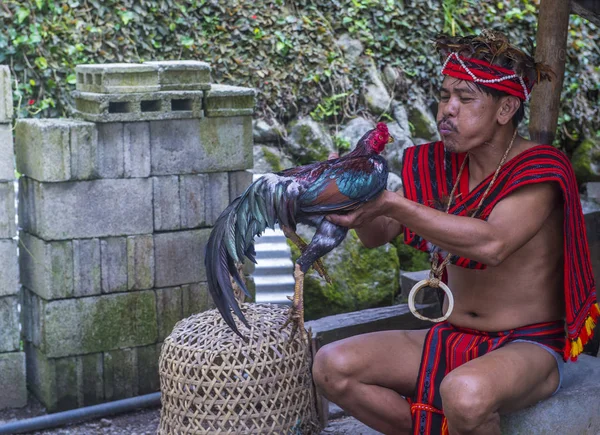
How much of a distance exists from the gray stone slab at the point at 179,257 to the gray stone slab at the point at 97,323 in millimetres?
142

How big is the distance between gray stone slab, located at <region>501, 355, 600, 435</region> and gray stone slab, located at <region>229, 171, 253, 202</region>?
2288mm

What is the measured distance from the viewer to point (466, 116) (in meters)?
3.16

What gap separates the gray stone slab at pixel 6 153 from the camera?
443 centimetres

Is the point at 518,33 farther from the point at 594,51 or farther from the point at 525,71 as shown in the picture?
the point at 525,71

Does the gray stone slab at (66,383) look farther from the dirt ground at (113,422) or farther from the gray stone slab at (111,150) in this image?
the gray stone slab at (111,150)

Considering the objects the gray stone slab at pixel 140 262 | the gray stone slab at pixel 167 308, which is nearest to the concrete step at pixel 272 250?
the gray stone slab at pixel 167 308

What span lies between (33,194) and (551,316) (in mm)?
2880

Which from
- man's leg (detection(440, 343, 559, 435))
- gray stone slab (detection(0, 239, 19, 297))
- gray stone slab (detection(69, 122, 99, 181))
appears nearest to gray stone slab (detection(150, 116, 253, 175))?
gray stone slab (detection(69, 122, 99, 181))

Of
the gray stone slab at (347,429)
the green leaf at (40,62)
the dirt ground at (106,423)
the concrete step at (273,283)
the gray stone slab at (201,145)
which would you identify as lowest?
the dirt ground at (106,423)

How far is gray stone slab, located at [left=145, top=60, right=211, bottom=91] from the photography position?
4625 mm

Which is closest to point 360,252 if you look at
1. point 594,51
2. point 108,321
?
point 108,321

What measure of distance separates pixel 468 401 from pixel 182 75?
2.64m

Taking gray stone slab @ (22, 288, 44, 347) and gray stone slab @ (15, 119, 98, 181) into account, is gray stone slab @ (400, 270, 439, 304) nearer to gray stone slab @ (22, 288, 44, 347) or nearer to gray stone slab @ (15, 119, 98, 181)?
gray stone slab @ (15, 119, 98, 181)

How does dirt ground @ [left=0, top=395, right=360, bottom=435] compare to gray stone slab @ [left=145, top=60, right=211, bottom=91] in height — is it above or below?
below
